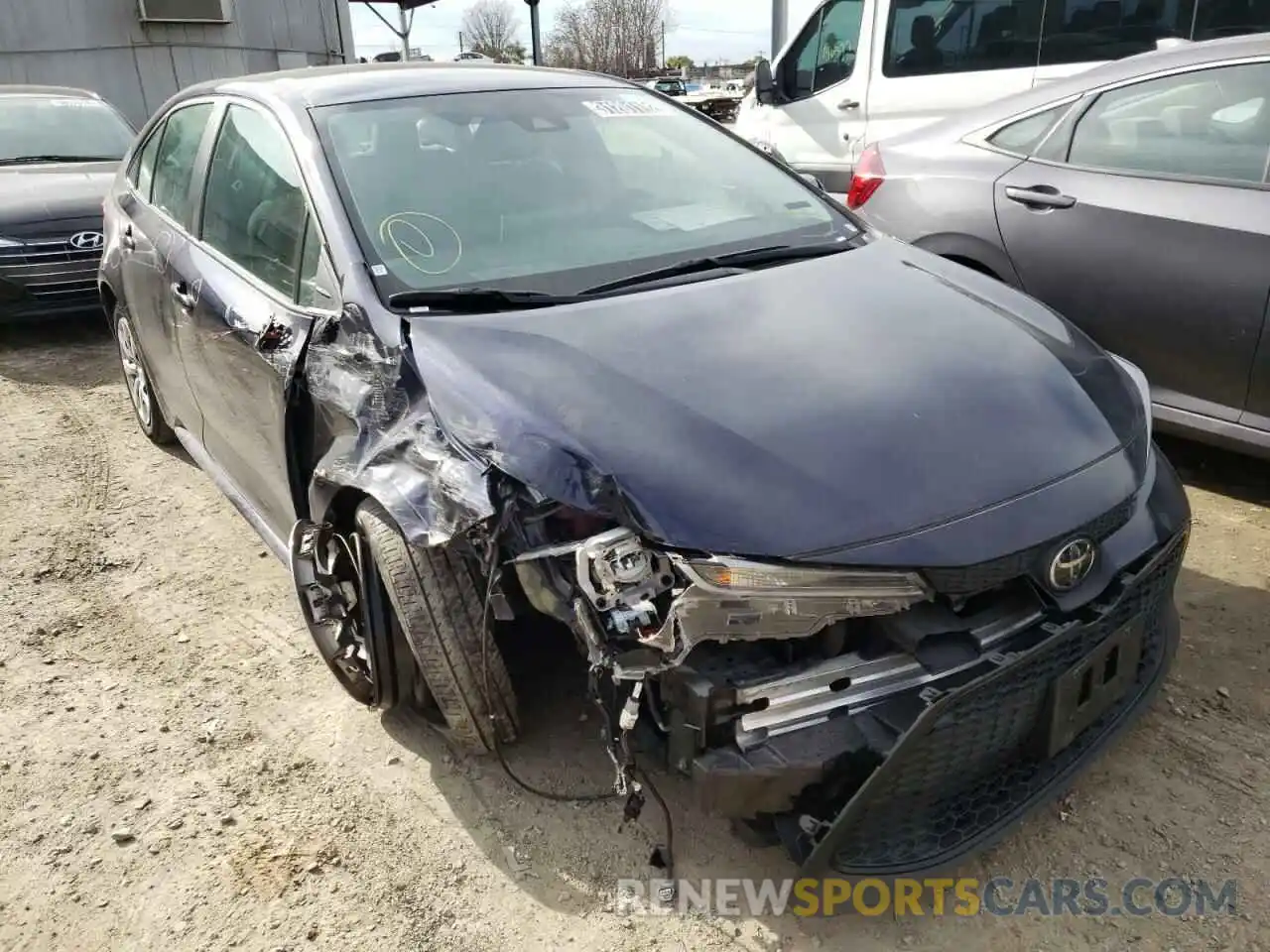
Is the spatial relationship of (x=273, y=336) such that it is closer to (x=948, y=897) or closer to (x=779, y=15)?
(x=948, y=897)

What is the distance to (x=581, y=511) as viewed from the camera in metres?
1.97

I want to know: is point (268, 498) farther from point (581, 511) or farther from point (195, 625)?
point (581, 511)

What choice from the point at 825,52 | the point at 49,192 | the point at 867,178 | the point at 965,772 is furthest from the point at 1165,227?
the point at 49,192

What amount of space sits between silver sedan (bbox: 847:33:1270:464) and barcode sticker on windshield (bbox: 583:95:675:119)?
4.43 feet

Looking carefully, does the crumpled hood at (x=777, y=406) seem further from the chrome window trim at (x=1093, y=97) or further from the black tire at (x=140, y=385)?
the black tire at (x=140, y=385)

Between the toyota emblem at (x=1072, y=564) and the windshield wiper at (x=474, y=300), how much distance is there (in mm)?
1247

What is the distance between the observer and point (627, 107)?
10.8ft

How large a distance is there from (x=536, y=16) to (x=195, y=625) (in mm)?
24640

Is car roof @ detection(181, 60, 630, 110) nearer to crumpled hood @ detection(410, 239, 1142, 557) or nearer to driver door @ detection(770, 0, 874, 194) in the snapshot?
crumpled hood @ detection(410, 239, 1142, 557)

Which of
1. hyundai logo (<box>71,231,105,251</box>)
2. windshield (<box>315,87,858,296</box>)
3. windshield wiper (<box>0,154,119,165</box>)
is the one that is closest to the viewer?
windshield (<box>315,87,858,296</box>)

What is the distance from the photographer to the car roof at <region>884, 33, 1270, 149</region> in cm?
340

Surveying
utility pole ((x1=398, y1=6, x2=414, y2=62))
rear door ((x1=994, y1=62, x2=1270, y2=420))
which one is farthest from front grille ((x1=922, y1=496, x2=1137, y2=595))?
utility pole ((x1=398, y1=6, x2=414, y2=62))

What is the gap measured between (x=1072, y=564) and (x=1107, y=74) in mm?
2608

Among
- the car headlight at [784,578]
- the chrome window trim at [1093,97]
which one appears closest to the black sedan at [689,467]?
the car headlight at [784,578]
